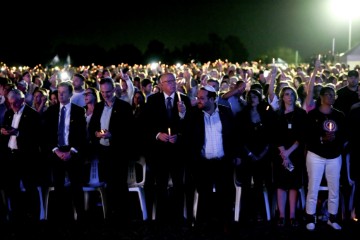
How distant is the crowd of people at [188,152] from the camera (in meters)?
7.26

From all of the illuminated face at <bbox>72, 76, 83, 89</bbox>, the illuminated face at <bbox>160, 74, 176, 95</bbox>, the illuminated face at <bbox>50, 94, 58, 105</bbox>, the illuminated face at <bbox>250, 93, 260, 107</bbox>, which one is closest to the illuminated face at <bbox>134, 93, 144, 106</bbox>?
the illuminated face at <bbox>72, 76, 83, 89</bbox>

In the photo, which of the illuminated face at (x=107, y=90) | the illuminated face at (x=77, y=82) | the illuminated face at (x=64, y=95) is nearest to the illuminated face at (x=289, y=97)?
the illuminated face at (x=107, y=90)

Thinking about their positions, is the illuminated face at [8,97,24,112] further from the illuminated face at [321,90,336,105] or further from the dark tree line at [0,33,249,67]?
the dark tree line at [0,33,249,67]

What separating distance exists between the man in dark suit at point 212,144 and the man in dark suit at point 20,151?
250 centimetres

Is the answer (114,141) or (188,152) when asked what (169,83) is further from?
(114,141)

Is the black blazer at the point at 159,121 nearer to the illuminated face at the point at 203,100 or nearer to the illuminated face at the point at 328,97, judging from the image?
the illuminated face at the point at 203,100

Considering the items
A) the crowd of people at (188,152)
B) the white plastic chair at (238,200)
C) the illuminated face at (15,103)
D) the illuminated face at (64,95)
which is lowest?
the white plastic chair at (238,200)

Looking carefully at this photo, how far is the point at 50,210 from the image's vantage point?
8.37 m

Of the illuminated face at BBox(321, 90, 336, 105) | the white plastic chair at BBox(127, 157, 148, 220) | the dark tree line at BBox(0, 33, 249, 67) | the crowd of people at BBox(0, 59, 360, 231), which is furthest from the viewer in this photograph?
the dark tree line at BBox(0, 33, 249, 67)

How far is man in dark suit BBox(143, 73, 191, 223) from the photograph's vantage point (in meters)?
7.56

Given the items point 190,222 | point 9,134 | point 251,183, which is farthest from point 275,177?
point 9,134

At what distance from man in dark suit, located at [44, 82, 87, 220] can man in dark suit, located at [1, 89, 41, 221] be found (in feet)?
0.78

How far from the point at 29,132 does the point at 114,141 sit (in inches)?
51.7

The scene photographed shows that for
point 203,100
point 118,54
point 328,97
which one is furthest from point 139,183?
point 118,54
